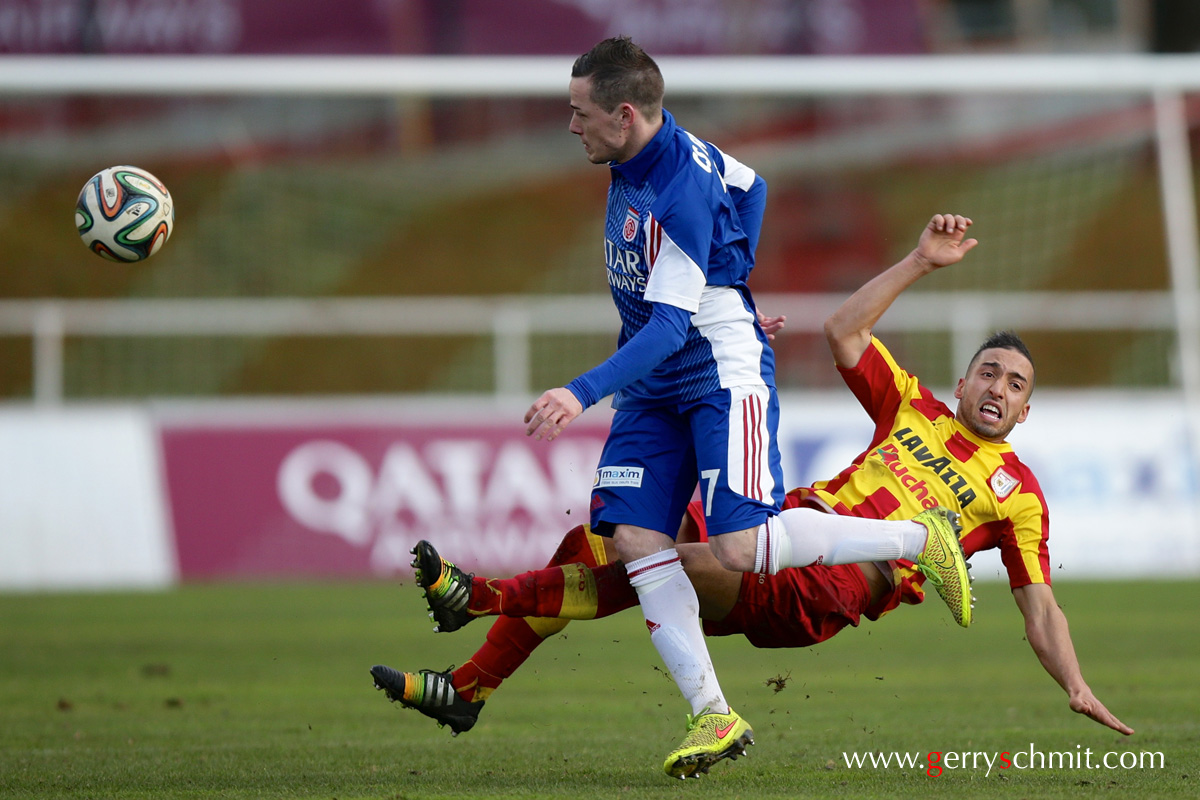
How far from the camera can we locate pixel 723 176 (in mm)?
5379

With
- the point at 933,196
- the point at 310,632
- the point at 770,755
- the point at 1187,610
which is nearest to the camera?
the point at 770,755

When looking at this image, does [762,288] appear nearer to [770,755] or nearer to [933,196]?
[933,196]

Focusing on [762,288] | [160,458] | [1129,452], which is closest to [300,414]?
[160,458]

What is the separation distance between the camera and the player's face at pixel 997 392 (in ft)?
18.4

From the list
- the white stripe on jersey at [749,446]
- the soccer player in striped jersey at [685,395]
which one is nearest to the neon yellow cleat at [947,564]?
the soccer player in striped jersey at [685,395]

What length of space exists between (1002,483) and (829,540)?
0.83m

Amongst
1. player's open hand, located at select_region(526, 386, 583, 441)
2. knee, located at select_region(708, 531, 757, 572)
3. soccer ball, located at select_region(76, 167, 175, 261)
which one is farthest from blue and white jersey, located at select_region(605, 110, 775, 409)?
soccer ball, located at select_region(76, 167, 175, 261)

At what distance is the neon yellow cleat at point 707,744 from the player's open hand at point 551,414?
42.8 inches

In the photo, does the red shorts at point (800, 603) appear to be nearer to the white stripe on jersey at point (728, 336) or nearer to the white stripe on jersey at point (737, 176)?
the white stripe on jersey at point (728, 336)

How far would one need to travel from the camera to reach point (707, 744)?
4918 millimetres

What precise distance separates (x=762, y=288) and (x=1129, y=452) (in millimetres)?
10771

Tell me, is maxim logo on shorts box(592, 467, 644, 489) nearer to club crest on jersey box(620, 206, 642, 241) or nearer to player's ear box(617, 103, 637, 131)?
club crest on jersey box(620, 206, 642, 241)

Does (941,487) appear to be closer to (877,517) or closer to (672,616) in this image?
(877,517)

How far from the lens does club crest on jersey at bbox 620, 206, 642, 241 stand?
17.1 feet
